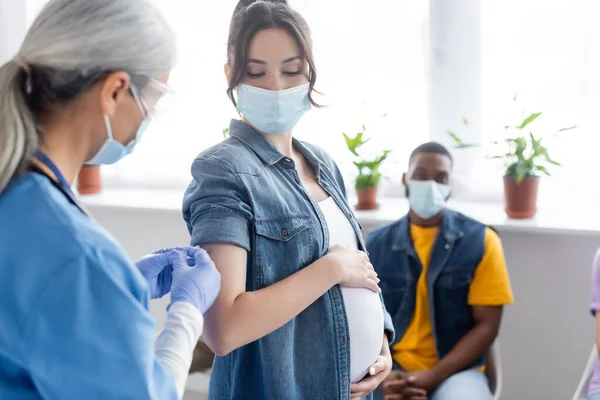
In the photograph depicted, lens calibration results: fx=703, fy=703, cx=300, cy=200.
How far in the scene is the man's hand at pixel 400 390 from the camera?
6.71ft

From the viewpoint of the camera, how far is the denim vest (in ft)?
7.00

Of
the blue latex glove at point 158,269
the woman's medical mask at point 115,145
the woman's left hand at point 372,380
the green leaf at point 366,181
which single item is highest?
the woman's medical mask at point 115,145

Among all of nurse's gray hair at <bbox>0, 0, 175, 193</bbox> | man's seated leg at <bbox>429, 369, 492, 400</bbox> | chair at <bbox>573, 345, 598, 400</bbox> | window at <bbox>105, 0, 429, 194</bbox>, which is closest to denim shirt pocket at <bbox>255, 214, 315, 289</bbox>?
nurse's gray hair at <bbox>0, 0, 175, 193</bbox>

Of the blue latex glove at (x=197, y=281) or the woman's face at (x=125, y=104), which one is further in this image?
the blue latex glove at (x=197, y=281)

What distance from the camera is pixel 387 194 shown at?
2783 mm

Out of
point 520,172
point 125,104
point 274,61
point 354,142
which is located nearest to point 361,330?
point 274,61

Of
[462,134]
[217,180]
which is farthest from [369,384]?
[462,134]

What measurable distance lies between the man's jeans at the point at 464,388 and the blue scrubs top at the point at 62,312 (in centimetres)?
131

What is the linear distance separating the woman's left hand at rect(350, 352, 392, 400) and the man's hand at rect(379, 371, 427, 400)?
65cm

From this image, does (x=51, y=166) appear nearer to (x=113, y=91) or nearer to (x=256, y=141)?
(x=113, y=91)

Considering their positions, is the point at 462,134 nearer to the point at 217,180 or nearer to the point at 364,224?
the point at 364,224

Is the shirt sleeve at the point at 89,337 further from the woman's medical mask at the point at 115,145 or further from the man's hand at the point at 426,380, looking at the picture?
the man's hand at the point at 426,380

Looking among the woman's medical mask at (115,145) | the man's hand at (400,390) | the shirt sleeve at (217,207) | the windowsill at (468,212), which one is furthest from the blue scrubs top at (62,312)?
the windowsill at (468,212)

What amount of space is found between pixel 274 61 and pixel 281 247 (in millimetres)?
336
